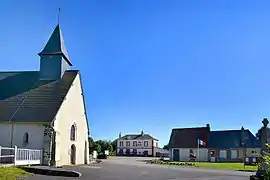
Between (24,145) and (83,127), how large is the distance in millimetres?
9649

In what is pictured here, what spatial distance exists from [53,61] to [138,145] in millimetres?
79052

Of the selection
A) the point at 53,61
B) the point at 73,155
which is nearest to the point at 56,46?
the point at 53,61

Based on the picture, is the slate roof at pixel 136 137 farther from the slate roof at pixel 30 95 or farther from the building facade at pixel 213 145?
the slate roof at pixel 30 95

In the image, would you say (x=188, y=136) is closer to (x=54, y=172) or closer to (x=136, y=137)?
(x=136, y=137)

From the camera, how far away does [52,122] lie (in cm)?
3038

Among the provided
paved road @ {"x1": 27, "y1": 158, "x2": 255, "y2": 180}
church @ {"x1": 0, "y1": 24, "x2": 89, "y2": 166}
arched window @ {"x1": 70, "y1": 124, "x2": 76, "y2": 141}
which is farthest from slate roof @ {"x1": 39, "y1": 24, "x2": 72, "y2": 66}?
paved road @ {"x1": 27, "y1": 158, "x2": 255, "y2": 180}

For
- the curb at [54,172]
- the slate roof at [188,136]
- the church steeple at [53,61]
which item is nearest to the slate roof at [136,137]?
the slate roof at [188,136]

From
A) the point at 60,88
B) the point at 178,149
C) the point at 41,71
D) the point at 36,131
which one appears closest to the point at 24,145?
the point at 36,131

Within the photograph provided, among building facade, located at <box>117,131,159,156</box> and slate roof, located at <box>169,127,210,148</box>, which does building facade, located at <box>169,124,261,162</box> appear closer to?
slate roof, located at <box>169,127,210,148</box>

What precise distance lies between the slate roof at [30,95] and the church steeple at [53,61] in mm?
693

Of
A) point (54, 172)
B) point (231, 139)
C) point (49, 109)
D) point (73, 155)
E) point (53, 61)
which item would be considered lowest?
point (73, 155)

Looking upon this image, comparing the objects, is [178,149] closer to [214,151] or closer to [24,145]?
[214,151]

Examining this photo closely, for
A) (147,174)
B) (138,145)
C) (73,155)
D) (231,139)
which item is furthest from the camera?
(138,145)

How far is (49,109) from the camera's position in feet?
105
